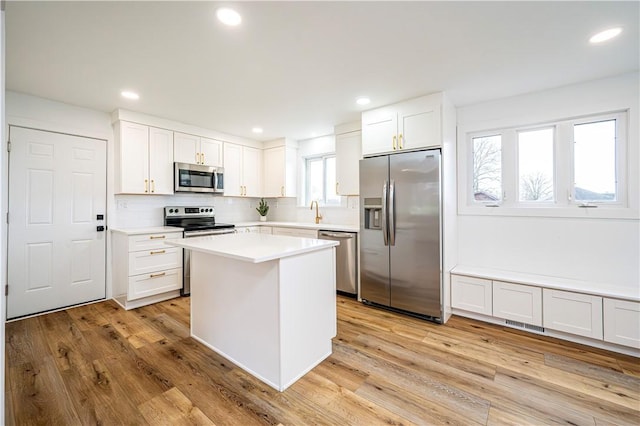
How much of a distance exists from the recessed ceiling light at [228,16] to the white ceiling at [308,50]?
0.13 ft

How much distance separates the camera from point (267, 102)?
11.1 feet

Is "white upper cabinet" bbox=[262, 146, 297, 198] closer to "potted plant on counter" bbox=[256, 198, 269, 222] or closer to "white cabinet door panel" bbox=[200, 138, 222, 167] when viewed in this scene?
"potted plant on counter" bbox=[256, 198, 269, 222]

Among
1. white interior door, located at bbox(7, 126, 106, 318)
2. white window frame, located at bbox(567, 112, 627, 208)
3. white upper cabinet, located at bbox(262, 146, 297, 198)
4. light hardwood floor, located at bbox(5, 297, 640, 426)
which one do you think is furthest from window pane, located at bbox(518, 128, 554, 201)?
white interior door, located at bbox(7, 126, 106, 318)

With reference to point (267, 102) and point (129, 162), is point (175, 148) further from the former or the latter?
point (267, 102)

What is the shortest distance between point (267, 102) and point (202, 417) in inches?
120

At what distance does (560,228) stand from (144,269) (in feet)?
15.4

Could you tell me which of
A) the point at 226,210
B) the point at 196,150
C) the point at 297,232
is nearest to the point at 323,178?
the point at 297,232

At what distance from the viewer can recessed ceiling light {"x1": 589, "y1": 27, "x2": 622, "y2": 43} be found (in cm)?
202

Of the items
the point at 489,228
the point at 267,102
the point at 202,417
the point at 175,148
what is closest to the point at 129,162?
the point at 175,148

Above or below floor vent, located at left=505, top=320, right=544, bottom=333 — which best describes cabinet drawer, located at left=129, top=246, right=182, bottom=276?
above

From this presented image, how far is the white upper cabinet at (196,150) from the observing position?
4145 millimetres

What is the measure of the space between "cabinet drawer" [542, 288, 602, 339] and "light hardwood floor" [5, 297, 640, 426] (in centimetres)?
15

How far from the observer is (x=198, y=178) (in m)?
4.32

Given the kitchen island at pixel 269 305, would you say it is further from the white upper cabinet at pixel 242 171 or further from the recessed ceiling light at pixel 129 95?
the white upper cabinet at pixel 242 171
